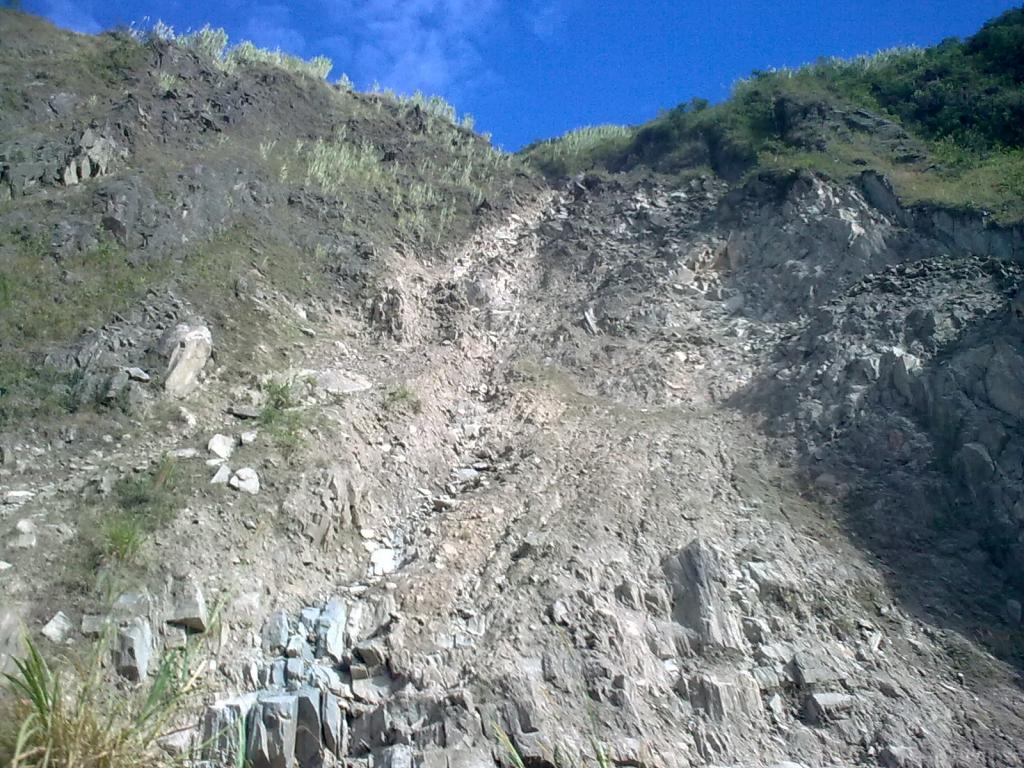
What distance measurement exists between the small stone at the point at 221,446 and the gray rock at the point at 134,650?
7.76ft

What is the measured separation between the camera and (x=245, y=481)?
28.9 ft

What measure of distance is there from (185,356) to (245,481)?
2.17 metres

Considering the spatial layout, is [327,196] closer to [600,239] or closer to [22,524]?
[600,239]

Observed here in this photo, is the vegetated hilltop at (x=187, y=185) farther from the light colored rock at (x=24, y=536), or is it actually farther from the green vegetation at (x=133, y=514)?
the light colored rock at (x=24, y=536)

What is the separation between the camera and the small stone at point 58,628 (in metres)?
6.63

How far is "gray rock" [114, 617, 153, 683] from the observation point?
668 cm

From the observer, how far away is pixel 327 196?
15.6 m

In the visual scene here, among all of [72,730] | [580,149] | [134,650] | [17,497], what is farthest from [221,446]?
[580,149]

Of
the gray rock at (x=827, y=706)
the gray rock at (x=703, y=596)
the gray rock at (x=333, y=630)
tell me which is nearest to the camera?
the gray rock at (x=827, y=706)

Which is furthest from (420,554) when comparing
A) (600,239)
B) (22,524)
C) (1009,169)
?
(1009,169)

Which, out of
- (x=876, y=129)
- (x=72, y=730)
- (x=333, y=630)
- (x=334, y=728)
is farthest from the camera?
(x=876, y=129)

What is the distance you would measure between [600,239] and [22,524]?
37.8 ft

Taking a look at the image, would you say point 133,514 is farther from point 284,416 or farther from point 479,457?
point 479,457

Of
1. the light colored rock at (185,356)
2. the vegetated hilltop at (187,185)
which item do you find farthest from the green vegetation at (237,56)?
the light colored rock at (185,356)
